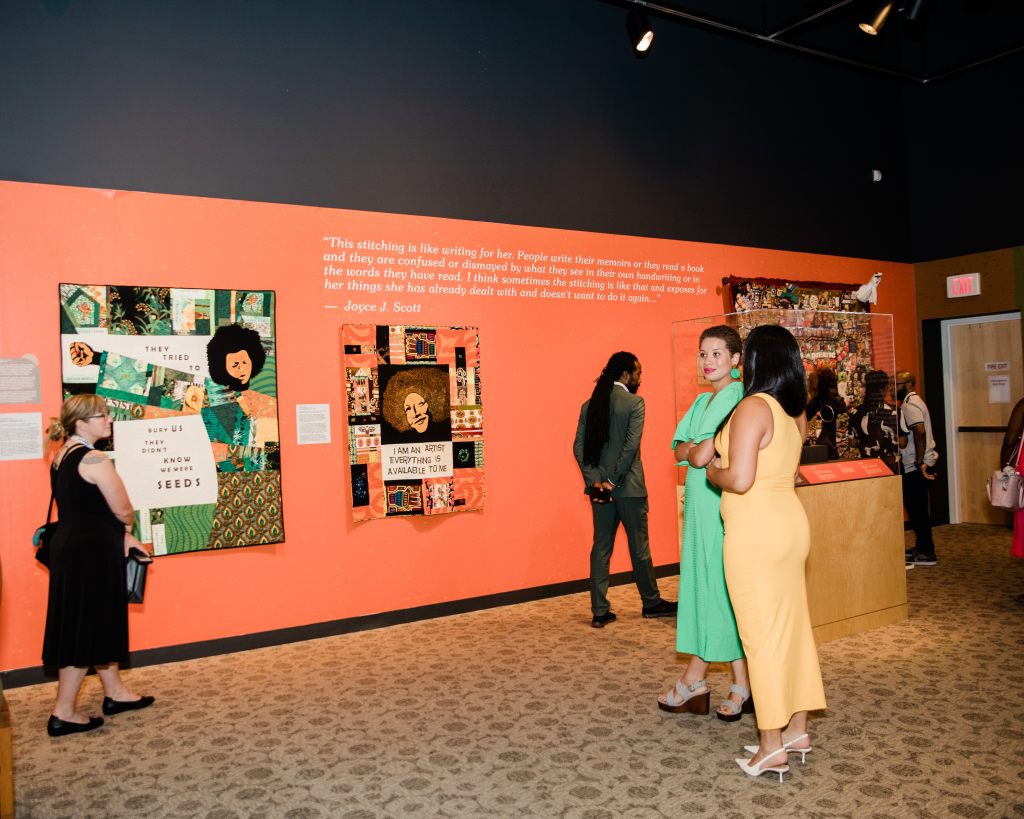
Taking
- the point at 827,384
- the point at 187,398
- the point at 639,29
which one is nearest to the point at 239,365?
the point at 187,398

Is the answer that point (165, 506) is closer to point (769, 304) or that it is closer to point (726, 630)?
point (726, 630)

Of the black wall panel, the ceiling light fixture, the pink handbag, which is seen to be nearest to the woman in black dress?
the black wall panel

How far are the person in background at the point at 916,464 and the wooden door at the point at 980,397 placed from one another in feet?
6.62

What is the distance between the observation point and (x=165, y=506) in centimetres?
469

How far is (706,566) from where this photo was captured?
3.57 meters

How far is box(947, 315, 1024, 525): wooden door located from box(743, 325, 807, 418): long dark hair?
6419 millimetres

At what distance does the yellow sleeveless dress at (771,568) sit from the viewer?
286 cm

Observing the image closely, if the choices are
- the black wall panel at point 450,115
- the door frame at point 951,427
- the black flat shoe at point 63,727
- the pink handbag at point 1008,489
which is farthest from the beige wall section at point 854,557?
the door frame at point 951,427

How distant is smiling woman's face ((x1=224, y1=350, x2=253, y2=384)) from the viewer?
4887 mm

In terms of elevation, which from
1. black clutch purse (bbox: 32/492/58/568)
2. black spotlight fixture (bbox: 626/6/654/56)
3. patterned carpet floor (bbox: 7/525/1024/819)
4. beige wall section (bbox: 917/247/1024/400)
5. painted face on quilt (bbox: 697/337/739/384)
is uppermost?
black spotlight fixture (bbox: 626/6/654/56)

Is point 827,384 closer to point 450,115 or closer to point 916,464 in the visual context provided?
point 916,464

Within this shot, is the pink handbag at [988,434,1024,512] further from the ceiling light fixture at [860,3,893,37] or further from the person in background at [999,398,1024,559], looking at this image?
the ceiling light fixture at [860,3,893,37]

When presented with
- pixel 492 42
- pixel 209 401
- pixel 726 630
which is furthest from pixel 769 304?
pixel 209 401

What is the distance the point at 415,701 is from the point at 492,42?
465 centimetres
